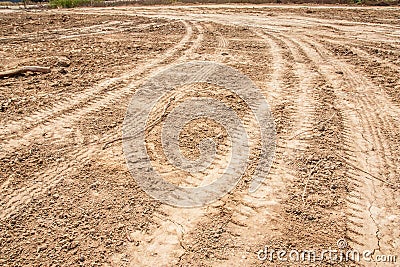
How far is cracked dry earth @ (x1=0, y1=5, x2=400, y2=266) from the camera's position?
272 cm

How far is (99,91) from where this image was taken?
5.65 m

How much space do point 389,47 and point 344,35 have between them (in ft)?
5.96

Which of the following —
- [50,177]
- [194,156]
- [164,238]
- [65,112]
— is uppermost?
[65,112]

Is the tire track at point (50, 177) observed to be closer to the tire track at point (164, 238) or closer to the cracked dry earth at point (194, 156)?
the cracked dry earth at point (194, 156)

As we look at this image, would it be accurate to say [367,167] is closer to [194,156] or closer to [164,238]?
[194,156]

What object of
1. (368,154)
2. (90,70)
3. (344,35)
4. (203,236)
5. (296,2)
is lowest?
(203,236)

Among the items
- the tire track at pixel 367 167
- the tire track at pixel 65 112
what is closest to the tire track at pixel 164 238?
the tire track at pixel 367 167

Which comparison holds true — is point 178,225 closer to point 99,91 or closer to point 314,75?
point 99,91

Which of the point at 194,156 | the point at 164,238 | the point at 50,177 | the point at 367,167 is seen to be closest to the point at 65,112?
the point at 50,177

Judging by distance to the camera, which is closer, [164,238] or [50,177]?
[164,238]

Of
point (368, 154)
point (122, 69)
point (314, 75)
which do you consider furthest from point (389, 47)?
point (122, 69)

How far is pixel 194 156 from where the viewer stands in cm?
386

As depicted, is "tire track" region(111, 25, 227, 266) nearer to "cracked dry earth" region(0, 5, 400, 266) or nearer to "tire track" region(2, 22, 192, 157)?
"cracked dry earth" region(0, 5, 400, 266)

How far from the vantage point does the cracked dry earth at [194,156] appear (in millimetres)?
2721
